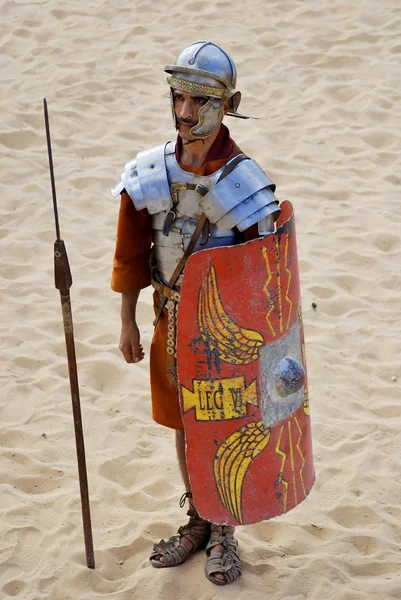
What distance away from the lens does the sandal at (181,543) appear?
3.34m

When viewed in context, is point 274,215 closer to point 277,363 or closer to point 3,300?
point 277,363

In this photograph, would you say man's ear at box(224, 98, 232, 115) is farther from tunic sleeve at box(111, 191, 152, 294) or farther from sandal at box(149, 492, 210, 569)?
sandal at box(149, 492, 210, 569)

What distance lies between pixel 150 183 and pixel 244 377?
666 mm

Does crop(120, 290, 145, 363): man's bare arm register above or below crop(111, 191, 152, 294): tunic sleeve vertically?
below

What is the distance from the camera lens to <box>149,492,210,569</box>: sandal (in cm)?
334

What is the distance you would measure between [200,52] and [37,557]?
191 cm

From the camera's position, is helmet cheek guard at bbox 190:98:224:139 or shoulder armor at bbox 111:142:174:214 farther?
shoulder armor at bbox 111:142:174:214

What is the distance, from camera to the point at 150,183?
287 centimetres

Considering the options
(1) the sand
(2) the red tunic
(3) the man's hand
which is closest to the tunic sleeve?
(2) the red tunic

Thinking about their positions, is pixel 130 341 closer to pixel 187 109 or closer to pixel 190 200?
pixel 190 200

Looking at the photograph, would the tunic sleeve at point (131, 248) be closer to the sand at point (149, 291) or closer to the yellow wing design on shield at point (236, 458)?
the yellow wing design on shield at point (236, 458)

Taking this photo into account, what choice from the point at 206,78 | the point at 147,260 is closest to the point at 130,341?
the point at 147,260

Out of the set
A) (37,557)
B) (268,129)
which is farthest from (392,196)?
(37,557)

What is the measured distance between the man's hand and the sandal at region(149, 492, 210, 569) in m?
0.54
